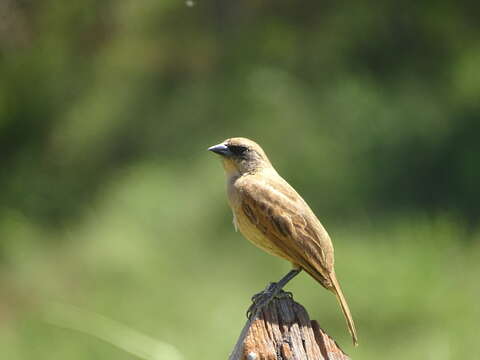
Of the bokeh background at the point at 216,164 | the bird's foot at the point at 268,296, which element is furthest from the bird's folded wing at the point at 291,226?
the bokeh background at the point at 216,164

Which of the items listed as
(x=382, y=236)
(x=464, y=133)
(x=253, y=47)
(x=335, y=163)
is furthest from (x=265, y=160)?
(x=253, y=47)

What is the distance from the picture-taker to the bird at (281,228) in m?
3.34

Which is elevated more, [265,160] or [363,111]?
[363,111]

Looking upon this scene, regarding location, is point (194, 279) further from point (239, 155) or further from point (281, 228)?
point (281, 228)

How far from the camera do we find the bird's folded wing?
3359 mm

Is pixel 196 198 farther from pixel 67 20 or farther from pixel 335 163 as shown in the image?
pixel 67 20

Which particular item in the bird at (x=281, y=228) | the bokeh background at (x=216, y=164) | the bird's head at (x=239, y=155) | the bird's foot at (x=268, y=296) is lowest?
the bird's foot at (x=268, y=296)

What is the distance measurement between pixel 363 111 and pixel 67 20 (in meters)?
2.81

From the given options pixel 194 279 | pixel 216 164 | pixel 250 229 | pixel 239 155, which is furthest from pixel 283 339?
pixel 216 164

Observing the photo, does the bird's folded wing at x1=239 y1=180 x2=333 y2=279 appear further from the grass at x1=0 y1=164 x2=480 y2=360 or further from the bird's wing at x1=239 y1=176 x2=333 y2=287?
the grass at x1=0 y1=164 x2=480 y2=360

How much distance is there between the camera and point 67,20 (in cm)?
837

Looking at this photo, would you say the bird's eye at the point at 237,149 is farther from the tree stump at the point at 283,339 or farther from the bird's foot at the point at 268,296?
the tree stump at the point at 283,339

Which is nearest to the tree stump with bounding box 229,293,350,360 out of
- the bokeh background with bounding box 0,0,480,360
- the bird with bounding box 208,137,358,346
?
the bird with bounding box 208,137,358,346

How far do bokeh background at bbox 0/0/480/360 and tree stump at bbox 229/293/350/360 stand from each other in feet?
7.22
